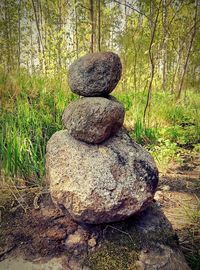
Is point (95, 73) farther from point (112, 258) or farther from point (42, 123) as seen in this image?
point (42, 123)

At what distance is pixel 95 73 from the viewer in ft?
6.71

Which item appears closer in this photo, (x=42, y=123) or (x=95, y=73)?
(x=95, y=73)

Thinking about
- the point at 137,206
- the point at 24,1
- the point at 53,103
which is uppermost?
the point at 24,1

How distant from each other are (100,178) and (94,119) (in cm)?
43

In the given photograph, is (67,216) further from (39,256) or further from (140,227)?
→ (140,227)

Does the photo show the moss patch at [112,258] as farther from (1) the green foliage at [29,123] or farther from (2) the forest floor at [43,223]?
(1) the green foliage at [29,123]

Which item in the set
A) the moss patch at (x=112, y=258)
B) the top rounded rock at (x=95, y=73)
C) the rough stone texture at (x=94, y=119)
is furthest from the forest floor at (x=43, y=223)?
the top rounded rock at (x=95, y=73)

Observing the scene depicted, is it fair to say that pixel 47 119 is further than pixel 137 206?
Yes

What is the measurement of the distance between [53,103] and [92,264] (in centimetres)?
285

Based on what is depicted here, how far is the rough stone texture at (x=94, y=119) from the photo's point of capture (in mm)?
1957

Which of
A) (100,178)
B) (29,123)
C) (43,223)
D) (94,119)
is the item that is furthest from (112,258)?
(29,123)

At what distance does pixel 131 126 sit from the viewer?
5227mm

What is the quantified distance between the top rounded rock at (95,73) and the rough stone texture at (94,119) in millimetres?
98

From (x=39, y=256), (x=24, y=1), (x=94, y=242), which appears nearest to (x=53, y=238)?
(x=39, y=256)
